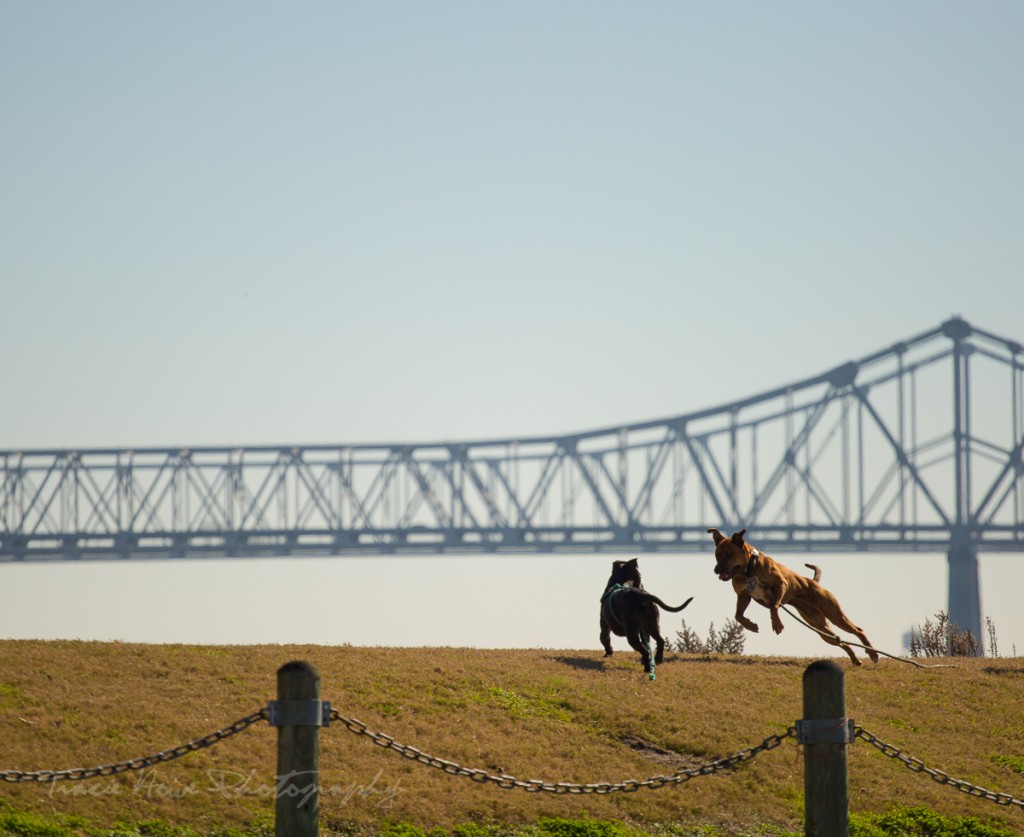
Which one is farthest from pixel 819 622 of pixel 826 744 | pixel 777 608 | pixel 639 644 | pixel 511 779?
pixel 511 779

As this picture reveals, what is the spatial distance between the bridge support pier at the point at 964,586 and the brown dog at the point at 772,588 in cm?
5261

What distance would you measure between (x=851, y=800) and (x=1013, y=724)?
541cm

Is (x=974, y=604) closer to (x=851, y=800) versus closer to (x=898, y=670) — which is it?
(x=898, y=670)

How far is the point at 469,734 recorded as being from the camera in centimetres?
2036

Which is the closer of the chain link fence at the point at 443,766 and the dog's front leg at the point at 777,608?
the chain link fence at the point at 443,766

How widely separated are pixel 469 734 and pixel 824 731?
21.8ft

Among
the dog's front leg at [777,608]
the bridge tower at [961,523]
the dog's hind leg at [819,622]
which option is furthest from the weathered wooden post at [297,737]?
the bridge tower at [961,523]

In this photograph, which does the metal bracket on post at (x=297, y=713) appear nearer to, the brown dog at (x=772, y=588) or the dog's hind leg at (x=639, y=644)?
the brown dog at (x=772, y=588)

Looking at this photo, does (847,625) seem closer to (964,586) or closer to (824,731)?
(824,731)

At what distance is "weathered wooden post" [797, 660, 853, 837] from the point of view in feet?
48.4

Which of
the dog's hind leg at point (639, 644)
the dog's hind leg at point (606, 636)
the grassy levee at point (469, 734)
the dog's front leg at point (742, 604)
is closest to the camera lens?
the grassy levee at point (469, 734)

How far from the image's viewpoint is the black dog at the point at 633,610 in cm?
2341

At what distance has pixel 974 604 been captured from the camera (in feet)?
259

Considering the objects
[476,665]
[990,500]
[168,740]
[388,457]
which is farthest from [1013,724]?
[388,457]
